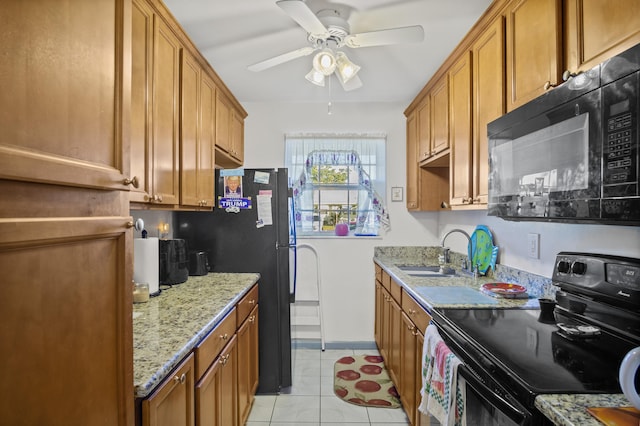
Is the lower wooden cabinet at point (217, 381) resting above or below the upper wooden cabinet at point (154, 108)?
below

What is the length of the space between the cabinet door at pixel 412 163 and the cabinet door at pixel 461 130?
2.78ft

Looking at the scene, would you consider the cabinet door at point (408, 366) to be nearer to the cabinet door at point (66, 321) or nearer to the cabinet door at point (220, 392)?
the cabinet door at point (220, 392)

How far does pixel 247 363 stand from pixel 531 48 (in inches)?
89.8

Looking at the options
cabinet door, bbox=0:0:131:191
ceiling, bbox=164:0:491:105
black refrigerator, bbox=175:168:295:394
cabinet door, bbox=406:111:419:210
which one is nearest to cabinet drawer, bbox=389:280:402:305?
black refrigerator, bbox=175:168:295:394

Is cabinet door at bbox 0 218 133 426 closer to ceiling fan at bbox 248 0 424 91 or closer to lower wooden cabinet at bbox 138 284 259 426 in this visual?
lower wooden cabinet at bbox 138 284 259 426

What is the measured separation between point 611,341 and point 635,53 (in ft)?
2.97

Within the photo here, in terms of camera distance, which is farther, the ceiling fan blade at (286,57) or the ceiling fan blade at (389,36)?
the ceiling fan blade at (286,57)

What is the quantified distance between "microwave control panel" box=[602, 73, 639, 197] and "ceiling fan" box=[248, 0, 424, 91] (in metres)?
0.99

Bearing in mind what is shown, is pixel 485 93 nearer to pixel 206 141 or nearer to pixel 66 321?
pixel 206 141

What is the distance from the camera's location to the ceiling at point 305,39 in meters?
1.85

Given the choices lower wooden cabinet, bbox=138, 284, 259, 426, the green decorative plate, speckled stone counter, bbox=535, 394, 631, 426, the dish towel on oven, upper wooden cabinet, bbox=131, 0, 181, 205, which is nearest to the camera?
speckled stone counter, bbox=535, 394, 631, 426

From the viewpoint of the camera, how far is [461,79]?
2.17 metres

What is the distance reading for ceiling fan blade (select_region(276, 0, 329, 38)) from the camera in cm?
147

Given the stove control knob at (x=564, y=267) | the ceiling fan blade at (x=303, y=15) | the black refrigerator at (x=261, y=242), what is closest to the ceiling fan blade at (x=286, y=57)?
the ceiling fan blade at (x=303, y=15)
